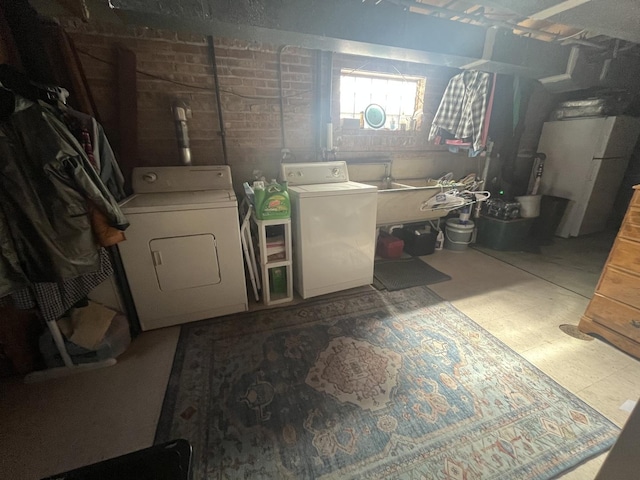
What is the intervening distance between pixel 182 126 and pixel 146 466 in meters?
2.33

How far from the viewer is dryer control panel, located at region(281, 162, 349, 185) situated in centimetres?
239

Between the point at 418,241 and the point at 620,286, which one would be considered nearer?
the point at 620,286

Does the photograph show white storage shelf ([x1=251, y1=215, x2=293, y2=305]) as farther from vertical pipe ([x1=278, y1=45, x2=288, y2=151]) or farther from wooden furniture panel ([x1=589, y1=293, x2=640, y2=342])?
wooden furniture panel ([x1=589, y1=293, x2=640, y2=342])

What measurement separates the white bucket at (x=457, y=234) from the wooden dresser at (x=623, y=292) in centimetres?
160

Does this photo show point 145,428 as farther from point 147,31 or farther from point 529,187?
point 529,187

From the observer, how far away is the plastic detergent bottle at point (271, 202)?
1903 millimetres

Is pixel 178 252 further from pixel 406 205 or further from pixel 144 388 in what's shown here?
pixel 406 205

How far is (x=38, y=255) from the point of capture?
1.21 metres

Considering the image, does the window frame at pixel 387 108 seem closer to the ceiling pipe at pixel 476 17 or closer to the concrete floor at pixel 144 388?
the ceiling pipe at pixel 476 17

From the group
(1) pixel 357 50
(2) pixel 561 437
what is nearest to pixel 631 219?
(2) pixel 561 437

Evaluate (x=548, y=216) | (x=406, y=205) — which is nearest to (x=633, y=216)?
(x=406, y=205)

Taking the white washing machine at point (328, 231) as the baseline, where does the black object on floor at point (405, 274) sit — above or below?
below

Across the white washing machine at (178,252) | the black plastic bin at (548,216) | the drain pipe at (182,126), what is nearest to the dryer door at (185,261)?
the white washing machine at (178,252)

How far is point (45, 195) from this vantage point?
47.2 inches
